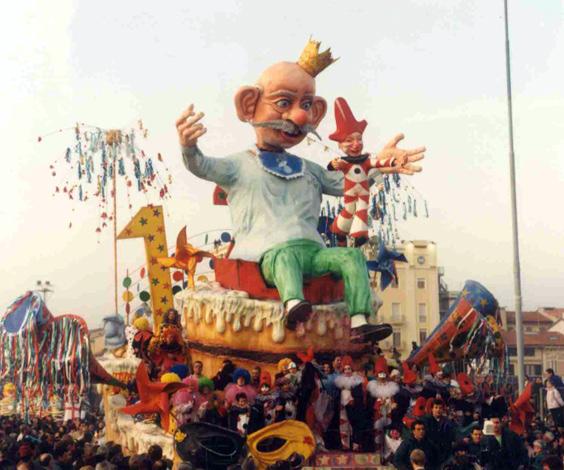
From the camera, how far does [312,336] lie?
12.4 meters

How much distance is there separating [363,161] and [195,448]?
5180 mm

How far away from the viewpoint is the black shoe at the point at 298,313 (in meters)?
12.0

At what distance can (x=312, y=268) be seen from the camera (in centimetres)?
1272

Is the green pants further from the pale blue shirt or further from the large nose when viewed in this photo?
the large nose

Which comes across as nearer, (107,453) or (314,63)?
(107,453)

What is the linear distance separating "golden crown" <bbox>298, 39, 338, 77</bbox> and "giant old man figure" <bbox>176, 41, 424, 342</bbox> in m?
0.01

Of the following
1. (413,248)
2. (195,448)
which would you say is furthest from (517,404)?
(413,248)

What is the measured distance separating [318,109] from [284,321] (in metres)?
3.67

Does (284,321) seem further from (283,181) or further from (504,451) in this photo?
(504,451)

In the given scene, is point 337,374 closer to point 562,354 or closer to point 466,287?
point 466,287

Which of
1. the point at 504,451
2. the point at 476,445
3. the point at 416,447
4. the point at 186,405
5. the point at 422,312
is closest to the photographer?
the point at 416,447

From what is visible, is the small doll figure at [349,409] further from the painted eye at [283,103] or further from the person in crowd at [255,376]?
the painted eye at [283,103]

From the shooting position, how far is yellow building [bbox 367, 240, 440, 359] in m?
43.8

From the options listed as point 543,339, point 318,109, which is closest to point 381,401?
point 318,109
